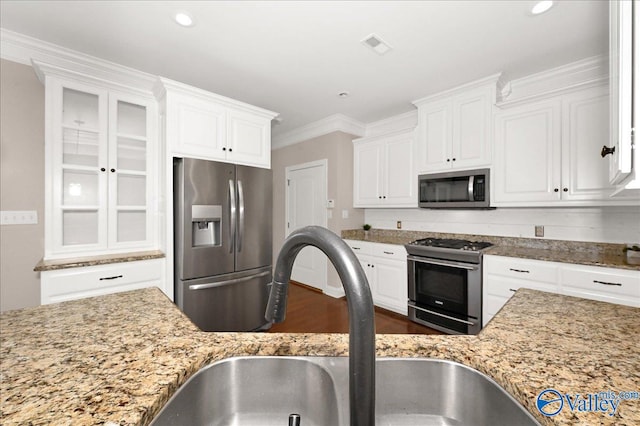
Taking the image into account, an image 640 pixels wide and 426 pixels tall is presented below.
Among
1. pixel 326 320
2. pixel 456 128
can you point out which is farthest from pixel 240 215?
pixel 456 128

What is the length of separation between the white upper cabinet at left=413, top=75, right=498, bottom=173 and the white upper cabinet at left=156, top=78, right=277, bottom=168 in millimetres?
1851

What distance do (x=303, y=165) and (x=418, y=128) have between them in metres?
1.88

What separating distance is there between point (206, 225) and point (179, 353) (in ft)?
6.74

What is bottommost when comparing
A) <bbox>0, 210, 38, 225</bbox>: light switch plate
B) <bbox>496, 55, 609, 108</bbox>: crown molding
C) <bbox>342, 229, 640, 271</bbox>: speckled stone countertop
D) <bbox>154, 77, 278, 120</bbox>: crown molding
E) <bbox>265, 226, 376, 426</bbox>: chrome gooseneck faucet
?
<bbox>342, 229, 640, 271</bbox>: speckled stone countertop

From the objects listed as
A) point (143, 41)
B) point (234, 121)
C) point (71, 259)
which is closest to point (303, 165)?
point (234, 121)

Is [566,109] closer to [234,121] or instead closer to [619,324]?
[619,324]

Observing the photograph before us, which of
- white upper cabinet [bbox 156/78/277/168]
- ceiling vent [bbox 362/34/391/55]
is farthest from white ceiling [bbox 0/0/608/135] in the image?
white upper cabinet [bbox 156/78/277/168]

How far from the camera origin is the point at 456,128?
2977mm

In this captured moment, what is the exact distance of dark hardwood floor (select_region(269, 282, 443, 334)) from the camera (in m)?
2.83

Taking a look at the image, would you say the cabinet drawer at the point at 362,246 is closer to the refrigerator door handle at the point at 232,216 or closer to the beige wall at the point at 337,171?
the beige wall at the point at 337,171

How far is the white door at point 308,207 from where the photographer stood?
416cm

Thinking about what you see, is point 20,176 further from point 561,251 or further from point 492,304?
point 561,251

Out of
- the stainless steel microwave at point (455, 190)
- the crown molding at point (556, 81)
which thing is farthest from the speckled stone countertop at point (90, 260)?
the crown molding at point (556, 81)

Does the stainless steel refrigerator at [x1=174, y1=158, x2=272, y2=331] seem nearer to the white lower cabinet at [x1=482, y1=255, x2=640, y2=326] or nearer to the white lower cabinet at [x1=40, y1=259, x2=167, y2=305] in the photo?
the white lower cabinet at [x1=40, y1=259, x2=167, y2=305]
